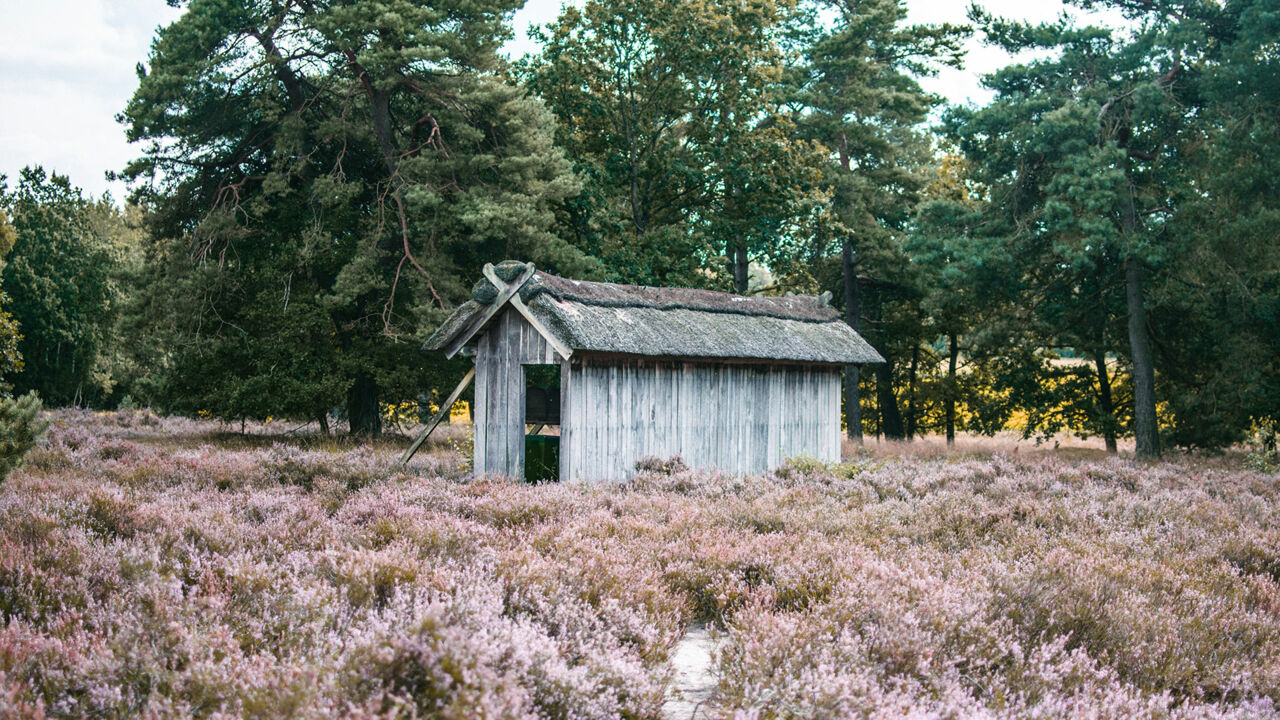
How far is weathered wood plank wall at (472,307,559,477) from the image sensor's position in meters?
12.0

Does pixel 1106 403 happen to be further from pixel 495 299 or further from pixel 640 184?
pixel 495 299

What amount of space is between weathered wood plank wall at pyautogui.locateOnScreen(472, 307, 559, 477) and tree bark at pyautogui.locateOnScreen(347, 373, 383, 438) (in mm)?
10576

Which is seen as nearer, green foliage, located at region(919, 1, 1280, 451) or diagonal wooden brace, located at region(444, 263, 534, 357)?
diagonal wooden brace, located at region(444, 263, 534, 357)

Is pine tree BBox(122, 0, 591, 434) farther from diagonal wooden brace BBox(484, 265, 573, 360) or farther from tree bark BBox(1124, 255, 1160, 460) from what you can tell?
tree bark BBox(1124, 255, 1160, 460)

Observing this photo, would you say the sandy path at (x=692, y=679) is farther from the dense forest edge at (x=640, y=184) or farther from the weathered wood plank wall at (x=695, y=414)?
the dense forest edge at (x=640, y=184)

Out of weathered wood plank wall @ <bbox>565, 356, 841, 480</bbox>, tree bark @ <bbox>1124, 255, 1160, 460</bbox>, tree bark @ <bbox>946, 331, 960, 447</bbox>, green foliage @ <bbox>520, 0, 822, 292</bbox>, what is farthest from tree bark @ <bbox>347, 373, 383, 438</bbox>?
tree bark @ <bbox>946, 331, 960, 447</bbox>

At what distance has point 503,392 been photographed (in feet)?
40.1

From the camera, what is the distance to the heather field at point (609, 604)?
375 centimetres

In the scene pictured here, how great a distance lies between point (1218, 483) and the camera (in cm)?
1251

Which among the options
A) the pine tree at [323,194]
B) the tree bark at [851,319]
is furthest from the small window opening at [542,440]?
the tree bark at [851,319]

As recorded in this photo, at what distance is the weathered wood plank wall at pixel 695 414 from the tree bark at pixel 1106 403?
53.0 ft

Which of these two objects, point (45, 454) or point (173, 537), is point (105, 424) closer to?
point (45, 454)

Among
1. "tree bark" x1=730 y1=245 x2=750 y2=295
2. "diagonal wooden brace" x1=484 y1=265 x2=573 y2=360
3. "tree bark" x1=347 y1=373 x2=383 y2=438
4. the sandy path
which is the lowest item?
the sandy path

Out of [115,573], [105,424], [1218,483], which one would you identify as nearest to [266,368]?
[105,424]
